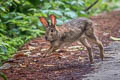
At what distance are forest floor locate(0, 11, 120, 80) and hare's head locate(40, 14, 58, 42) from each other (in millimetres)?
628

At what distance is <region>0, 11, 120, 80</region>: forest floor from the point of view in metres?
6.29

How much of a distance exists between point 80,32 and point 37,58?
4.16ft

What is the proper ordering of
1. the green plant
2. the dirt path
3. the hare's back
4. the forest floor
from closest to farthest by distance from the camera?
the dirt path
the forest floor
the hare's back
the green plant

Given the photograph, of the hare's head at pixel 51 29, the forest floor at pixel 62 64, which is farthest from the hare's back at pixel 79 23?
the forest floor at pixel 62 64

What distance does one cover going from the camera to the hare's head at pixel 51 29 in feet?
22.9

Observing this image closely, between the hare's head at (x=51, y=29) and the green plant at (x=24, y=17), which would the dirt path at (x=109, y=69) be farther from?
the green plant at (x=24, y=17)

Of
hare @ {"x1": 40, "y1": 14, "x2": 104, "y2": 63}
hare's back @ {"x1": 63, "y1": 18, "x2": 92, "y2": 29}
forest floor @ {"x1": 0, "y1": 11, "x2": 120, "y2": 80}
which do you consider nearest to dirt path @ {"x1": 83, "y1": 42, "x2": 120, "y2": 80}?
forest floor @ {"x1": 0, "y1": 11, "x2": 120, "y2": 80}

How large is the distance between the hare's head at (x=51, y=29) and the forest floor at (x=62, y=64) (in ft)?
2.06

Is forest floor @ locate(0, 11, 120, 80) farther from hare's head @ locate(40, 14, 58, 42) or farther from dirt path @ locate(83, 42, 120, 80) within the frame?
hare's head @ locate(40, 14, 58, 42)

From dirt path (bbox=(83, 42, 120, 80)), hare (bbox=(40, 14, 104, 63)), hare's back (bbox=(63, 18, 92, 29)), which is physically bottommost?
dirt path (bbox=(83, 42, 120, 80))

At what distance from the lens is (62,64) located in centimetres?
734

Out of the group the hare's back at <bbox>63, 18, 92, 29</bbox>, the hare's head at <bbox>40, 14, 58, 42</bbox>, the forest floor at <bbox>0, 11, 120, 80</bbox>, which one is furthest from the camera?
the hare's back at <bbox>63, 18, 92, 29</bbox>

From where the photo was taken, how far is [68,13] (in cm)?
1227

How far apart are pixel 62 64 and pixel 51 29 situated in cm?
85
